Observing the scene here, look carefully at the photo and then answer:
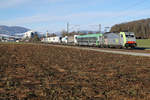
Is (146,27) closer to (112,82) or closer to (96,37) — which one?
(96,37)

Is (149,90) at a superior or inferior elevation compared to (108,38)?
inferior

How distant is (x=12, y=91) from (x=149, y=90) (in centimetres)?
571

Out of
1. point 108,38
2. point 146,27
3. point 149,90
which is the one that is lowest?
point 149,90

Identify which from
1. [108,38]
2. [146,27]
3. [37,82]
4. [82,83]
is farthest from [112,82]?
[146,27]

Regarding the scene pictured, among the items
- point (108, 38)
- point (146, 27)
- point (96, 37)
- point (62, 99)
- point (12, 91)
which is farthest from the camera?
point (146, 27)

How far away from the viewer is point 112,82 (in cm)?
833

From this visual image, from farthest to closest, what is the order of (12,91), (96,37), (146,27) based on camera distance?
(146,27) < (96,37) < (12,91)

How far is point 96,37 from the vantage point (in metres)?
46.7

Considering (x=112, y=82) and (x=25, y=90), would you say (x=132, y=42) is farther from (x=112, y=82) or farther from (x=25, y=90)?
(x=25, y=90)

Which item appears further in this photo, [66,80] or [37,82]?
[66,80]

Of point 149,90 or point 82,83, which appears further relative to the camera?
point 82,83

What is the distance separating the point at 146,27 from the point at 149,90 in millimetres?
111195

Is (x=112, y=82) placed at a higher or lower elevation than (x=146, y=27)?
lower

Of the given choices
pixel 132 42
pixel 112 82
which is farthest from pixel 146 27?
pixel 112 82
